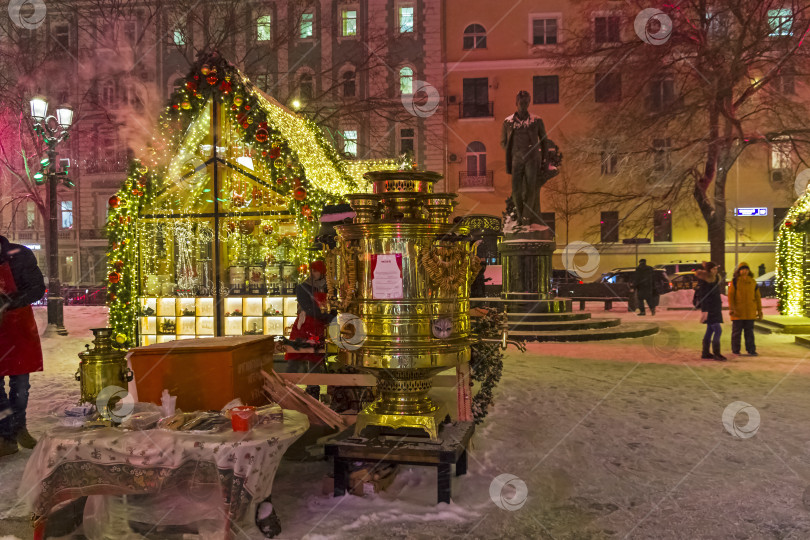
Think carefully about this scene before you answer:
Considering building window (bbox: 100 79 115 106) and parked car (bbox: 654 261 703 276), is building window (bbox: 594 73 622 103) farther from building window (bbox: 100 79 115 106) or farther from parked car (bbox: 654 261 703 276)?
building window (bbox: 100 79 115 106)

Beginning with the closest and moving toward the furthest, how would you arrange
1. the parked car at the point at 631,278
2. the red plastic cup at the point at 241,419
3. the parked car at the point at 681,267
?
the red plastic cup at the point at 241,419
the parked car at the point at 631,278
the parked car at the point at 681,267

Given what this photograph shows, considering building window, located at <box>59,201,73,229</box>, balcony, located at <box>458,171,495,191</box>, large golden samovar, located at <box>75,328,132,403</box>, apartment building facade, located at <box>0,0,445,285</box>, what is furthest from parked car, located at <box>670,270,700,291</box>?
building window, located at <box>59,201,73,229</box>

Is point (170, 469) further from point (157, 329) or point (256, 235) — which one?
point (256, 235)

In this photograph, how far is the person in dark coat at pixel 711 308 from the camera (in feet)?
37.7

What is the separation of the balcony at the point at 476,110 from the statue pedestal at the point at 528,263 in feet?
64.0

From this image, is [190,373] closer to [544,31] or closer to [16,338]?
[16,338]

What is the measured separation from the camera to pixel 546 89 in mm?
33875

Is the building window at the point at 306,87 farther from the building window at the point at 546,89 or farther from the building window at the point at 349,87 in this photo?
the building window at the point at 546,89

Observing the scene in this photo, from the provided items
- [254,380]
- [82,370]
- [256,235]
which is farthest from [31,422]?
[256,235]

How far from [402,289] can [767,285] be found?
2888cm

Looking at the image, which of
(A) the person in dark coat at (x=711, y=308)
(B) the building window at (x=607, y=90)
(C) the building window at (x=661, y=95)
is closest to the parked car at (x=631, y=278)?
(B) the building window at (x=607, y=90)

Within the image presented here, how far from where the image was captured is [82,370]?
459 centimetres

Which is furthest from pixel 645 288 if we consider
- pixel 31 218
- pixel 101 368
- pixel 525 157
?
pixel 31 218

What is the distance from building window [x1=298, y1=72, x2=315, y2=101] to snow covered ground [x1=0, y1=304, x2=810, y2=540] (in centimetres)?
2000
